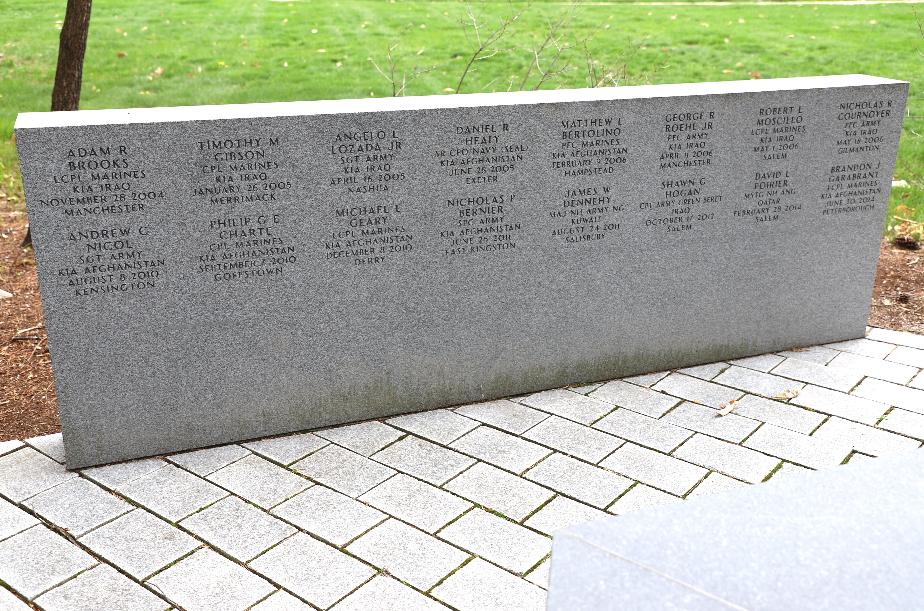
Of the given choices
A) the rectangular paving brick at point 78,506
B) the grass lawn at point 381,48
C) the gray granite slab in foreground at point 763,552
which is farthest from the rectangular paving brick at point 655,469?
the grass lawn at point 381,48

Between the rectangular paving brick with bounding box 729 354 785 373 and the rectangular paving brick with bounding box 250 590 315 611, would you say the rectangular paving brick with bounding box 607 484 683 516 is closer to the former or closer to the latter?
the rectangular paving brick with bounding box 250 590 315 611

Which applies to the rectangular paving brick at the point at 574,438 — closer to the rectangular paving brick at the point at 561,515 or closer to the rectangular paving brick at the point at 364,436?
the rectangular paving brick at the point at 561,515

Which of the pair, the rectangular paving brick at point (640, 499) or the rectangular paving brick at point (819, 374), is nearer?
the rectangular paving brick at point (640, 499)

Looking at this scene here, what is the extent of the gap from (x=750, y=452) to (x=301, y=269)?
7.98 feet

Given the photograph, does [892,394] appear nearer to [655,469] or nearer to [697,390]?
[697,390]

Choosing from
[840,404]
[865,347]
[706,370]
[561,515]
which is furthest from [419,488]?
[865,347]

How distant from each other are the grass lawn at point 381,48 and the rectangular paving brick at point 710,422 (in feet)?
20.4

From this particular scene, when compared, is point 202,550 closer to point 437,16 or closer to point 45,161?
point 45,161

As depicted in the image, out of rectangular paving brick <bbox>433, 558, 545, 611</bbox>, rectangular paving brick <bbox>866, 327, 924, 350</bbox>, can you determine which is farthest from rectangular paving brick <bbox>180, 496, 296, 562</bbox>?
rectangular paving brick <bbox>866, 327, 924, 350</bbox>

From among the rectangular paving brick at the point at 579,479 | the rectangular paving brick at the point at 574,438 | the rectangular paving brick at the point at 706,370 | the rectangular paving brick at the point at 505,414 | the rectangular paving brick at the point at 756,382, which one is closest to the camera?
the rectangular paving brick at the point at 579,479

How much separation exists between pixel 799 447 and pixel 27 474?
12.5ft

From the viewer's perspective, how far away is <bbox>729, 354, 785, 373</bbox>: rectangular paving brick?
18.3ft

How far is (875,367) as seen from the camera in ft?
18.2

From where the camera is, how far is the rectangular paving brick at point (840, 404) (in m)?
4.93
